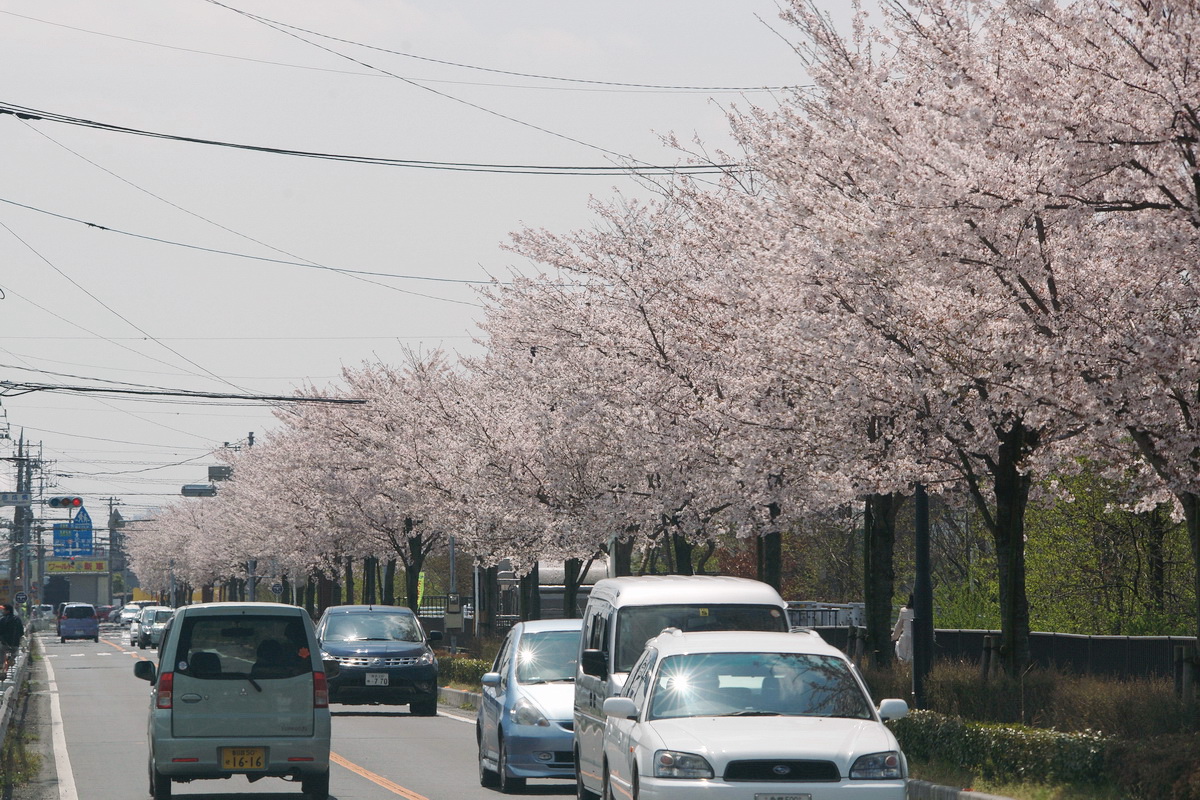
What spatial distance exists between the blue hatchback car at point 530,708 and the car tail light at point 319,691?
1941 millimetres

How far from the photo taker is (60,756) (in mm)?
19828

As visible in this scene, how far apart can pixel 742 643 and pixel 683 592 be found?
2.90 m

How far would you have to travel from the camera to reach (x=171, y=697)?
46.8 feet

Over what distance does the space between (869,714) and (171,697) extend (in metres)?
6.67

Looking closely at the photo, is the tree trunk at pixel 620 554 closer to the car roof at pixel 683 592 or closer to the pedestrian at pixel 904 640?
the pedestrian at pixel 904 640

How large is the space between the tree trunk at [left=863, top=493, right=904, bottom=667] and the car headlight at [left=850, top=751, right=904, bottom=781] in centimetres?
1061

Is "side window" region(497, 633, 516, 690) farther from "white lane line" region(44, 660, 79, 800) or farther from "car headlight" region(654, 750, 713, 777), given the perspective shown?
"car headlight" region(654, 750, 713, 777)

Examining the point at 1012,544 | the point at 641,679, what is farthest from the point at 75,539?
the point at 641,679

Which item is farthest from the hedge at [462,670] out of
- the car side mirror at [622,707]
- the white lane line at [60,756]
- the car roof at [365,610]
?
the car side mirror at [622,707]

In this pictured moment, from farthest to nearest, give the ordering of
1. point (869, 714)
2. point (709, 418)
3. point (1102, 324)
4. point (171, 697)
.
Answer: point (709, 418) < point (171, 697) < point (1102, 324) < point (869, 714)

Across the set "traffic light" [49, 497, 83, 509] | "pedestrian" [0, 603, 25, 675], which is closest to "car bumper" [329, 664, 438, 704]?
"pedestrian" [0, 603, 25, 675]

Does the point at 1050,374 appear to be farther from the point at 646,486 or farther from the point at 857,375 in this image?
the point at 646,486

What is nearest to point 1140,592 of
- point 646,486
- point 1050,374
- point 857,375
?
point 646,486

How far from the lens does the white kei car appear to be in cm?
978
